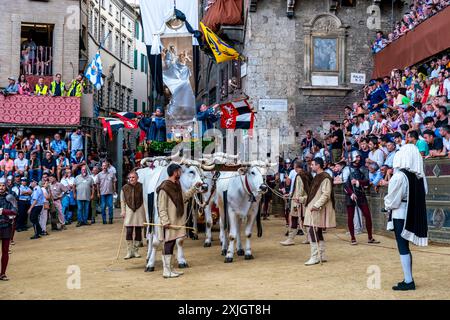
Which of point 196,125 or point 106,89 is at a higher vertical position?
point 106,89

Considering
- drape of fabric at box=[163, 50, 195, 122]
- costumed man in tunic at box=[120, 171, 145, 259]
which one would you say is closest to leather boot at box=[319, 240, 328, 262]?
costumed man in tunic at box=[120, 171, 145, 259]

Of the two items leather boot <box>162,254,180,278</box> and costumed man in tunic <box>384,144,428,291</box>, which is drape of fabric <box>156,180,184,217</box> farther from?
costumed man in tunic <box>384,144,428,291</box>

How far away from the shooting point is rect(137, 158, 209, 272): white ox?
12.3 meters

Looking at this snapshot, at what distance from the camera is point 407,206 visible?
960 centimetres

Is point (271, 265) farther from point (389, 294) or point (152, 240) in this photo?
point (389, 294)

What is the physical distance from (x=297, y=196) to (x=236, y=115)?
24.7 feet

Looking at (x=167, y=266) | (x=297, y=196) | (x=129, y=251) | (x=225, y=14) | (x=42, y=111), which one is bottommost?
(x=129, y=251)

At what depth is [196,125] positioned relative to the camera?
23.0m

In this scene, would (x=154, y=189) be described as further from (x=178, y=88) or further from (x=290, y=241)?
(x=178, y=88)

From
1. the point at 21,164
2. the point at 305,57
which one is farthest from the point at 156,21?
the point at 21,164

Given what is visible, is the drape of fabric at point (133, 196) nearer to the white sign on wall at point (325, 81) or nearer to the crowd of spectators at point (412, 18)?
the crowd of spectators at point (412, 18)

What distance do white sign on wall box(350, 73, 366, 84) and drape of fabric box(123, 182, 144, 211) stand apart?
16.4 m
